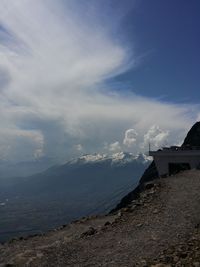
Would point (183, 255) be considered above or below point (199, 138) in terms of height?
below

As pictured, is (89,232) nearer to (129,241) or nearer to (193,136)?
(129,241)

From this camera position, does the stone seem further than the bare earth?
Yes

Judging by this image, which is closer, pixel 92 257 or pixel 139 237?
pixel 92 257

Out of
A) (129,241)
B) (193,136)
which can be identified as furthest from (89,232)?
(193,136)

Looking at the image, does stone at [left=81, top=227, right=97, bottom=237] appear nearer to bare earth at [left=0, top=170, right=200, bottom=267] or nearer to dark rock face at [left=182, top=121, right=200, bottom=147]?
bare earth at [left=0, top=170, right=200, bottom=267]

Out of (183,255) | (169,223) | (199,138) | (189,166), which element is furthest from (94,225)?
(199,138)

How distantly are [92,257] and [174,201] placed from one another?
1035 cm

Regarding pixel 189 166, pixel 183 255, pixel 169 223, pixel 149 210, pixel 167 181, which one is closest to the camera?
pixel 183 255

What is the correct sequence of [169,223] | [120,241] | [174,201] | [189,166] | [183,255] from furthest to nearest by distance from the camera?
1. [189,166]
2. [174,201]
3. [169,223]
4. [120,241]
5. [183,255]

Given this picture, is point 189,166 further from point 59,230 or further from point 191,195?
point 59,230

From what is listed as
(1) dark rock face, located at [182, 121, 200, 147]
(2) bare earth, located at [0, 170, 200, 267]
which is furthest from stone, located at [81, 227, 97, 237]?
(1) dark rock face, located at [182, 121, 200, 147]

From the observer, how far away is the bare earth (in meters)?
20.3

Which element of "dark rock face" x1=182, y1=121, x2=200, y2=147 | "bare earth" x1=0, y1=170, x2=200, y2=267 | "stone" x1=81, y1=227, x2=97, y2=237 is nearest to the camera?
"bare earth" x1=0, y1=170, x2=200, y2=267

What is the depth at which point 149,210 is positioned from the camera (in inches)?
1105
